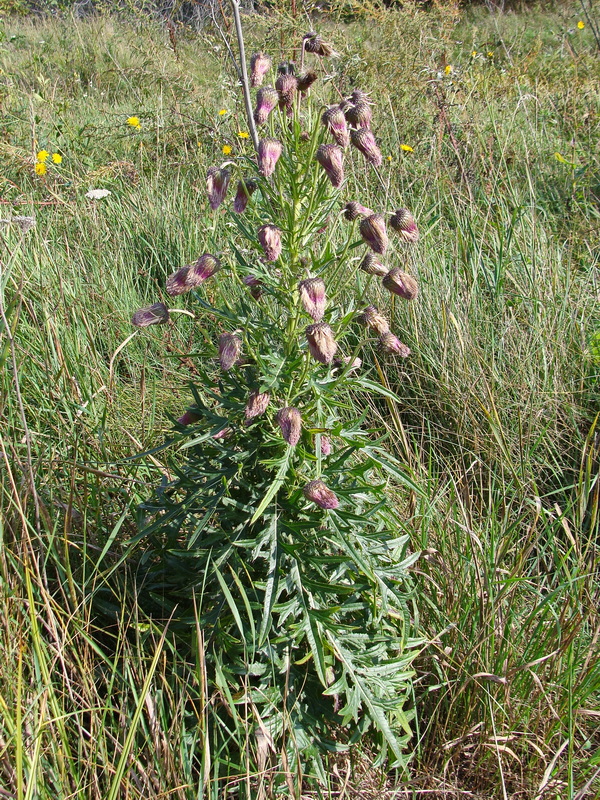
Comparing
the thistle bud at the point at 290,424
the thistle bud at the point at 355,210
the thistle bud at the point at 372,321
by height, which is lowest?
the thistle bud at the point at 290,424

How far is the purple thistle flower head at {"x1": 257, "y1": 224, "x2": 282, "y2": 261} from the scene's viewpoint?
1349mm

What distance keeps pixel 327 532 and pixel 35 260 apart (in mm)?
2052

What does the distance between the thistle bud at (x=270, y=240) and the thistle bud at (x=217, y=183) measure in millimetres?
255

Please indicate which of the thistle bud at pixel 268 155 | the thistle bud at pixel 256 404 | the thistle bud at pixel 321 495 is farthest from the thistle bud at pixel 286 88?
the thistle bud at pixel 321 495

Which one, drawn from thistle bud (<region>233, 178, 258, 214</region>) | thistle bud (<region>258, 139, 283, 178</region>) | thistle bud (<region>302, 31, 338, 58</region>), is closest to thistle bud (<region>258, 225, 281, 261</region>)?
thistle bud (<region>258, 139, 283, 178</region>)

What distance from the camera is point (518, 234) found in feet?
11.0

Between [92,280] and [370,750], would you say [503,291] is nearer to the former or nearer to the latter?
[92,280]

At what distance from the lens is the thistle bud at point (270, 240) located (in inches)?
53.1

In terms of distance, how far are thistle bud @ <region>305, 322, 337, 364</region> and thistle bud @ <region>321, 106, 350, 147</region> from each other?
0.42m

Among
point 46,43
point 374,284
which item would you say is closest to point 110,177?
point 374,284

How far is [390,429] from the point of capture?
86.7 inches

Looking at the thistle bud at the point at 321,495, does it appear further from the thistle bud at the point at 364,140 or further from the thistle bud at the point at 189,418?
the thistle bud at the point at 364,140

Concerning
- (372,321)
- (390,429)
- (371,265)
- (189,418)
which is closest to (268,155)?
(371,265)

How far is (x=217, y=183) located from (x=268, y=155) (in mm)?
240
